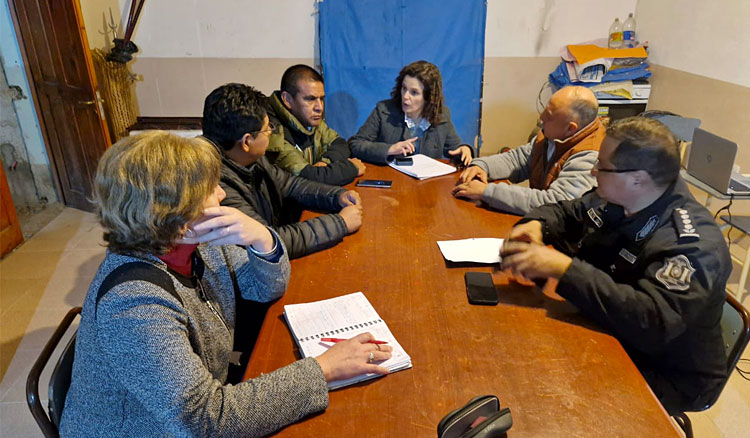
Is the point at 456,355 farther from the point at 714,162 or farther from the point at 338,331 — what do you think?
the point at 714,162

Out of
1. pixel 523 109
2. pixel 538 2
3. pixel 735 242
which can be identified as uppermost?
pixel 538 2

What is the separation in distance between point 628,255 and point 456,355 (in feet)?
1.97

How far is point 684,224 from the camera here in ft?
4.17

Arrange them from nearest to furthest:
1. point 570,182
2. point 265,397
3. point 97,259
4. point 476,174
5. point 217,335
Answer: point 265,397, point 217,335, point 570,182, point 476,174, point 97,259

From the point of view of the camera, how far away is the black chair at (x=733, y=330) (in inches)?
51.8

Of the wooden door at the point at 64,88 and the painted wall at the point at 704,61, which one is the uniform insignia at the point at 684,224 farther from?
the wooden door at the point at 64,88

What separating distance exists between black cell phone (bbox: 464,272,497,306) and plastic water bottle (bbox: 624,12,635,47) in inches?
140

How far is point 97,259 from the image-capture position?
10.6 feet

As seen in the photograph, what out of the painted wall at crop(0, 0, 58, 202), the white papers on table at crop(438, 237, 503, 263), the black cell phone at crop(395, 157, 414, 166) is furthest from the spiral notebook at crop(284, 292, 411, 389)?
the painted wall at crop(0, 0, 58, 202)

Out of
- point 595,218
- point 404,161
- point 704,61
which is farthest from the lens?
point 704,61

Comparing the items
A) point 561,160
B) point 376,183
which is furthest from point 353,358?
point 561,160

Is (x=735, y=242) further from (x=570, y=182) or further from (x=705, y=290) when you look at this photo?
(x=705, y=290)

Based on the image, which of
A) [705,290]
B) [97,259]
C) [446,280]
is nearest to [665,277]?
[705,290]

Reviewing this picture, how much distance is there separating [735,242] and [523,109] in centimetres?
196
